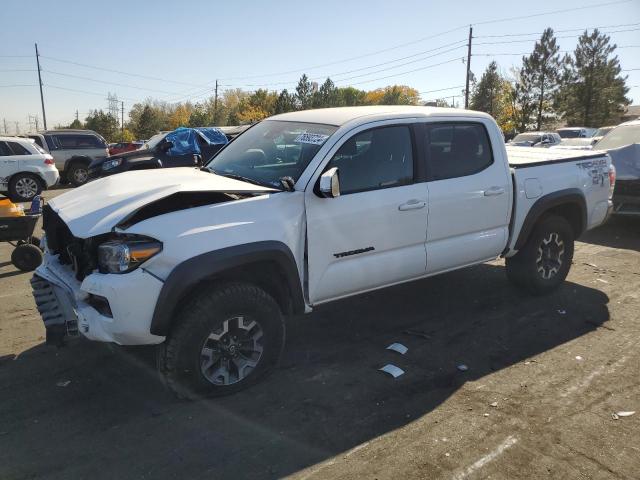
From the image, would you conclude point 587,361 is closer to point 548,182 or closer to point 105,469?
point 548,182

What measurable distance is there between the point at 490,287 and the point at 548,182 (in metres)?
1.34

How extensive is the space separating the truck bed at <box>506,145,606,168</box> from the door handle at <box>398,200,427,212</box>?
147 cm

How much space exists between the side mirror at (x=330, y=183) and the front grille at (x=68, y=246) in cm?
152

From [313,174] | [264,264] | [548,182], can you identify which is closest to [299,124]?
[313,174]

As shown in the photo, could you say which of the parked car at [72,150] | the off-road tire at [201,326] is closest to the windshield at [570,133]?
the parked car at [72,150]

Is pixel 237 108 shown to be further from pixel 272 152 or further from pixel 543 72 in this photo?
pixel 272 152

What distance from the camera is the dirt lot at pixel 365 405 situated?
2.85 m

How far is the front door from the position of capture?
145 inches

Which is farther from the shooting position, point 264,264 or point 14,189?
point 14,189

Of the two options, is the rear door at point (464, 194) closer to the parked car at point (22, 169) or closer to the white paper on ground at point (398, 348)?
the white paper on ground at point (398, 348)

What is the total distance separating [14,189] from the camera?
1384 cm

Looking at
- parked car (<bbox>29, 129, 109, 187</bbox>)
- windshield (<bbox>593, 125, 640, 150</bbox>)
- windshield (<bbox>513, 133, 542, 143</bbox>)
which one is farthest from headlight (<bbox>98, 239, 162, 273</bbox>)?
windshield (<bbox>513, 133, 542, 143</bbox>)

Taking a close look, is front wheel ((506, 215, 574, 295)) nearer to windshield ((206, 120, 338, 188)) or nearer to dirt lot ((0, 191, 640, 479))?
dirt lot ((0, 191, 640, 479))

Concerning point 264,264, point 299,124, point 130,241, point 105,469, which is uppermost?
point 299,124
